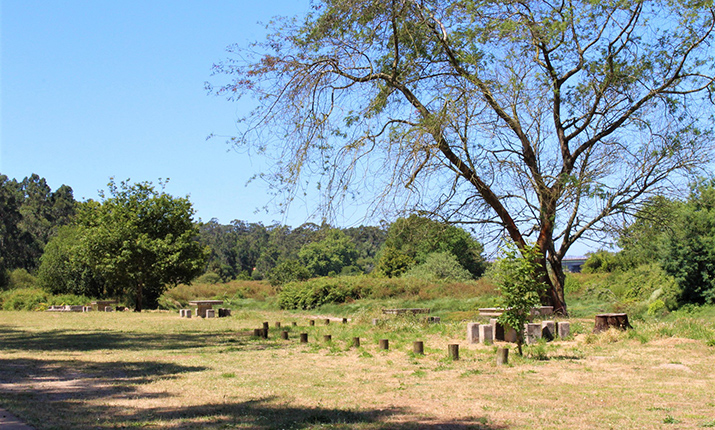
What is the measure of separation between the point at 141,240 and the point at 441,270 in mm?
21044

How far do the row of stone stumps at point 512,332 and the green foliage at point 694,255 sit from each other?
804 centimetres

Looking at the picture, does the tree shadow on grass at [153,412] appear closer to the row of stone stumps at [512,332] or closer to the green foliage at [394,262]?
the row of stone stumps at [512,332]

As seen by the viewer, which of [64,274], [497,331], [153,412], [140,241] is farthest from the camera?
[64,274]

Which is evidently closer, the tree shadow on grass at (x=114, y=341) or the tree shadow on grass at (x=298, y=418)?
the tree shadow on grass at (x=298, y=418)

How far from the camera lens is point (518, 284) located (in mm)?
9102

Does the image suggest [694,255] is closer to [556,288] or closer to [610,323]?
[556,288]

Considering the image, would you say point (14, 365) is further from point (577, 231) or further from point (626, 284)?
point (626, 284)

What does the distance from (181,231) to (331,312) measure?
9304 millimetres

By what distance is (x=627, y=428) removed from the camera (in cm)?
494

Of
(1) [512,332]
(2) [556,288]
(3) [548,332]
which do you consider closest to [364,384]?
(1) [512,332]

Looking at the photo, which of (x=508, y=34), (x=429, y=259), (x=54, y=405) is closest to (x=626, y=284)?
(x=508, y=34)

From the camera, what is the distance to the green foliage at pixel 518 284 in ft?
29.7

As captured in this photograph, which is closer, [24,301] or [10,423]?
[10,423]

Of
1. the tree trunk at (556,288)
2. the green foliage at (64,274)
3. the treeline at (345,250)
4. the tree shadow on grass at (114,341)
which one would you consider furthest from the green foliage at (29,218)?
the tree trunk at (556,288)
